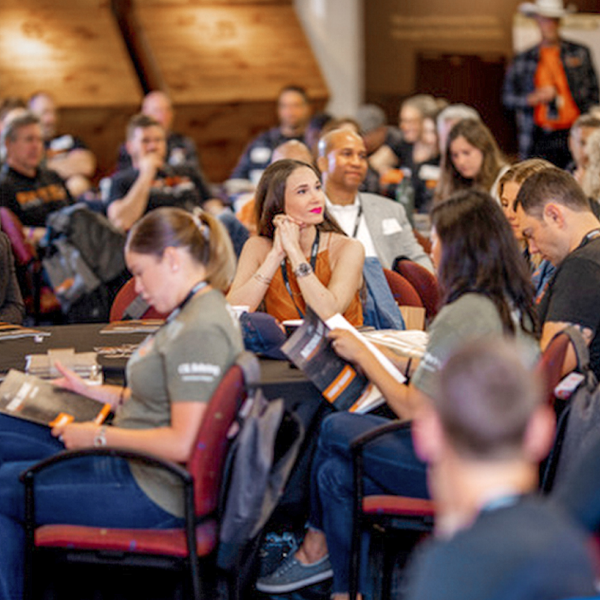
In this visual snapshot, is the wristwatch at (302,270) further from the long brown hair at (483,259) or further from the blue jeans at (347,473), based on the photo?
the long brown hair at (483,259)

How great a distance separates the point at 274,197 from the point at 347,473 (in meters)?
1.45

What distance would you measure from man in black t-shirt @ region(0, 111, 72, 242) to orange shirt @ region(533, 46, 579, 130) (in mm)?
4441

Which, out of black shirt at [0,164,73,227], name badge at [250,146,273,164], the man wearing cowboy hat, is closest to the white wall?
the man wearing cowboy hat

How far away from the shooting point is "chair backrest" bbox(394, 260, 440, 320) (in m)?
4.57

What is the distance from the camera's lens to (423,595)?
1522mm

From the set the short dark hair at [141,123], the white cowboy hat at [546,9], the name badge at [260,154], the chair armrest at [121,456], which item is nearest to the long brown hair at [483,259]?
the chair armrest at [121,456]

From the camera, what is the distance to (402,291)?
4.41 meters

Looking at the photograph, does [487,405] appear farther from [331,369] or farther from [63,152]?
[63,152]

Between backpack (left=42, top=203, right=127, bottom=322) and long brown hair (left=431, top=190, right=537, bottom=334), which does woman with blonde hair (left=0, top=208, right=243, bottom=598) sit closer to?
long brown hair (left=431, top=190, right=537, bottom=334)

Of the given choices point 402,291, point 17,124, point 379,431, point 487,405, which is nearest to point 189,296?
point 379,431

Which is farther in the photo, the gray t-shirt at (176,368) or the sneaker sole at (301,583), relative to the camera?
the sneaker sole at (301,583)

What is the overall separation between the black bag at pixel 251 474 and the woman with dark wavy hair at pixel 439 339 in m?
0.25

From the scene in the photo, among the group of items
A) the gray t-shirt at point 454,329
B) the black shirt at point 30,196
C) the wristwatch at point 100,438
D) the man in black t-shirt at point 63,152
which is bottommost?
the man in black t-shirt at point 63,152

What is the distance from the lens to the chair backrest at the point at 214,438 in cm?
269
